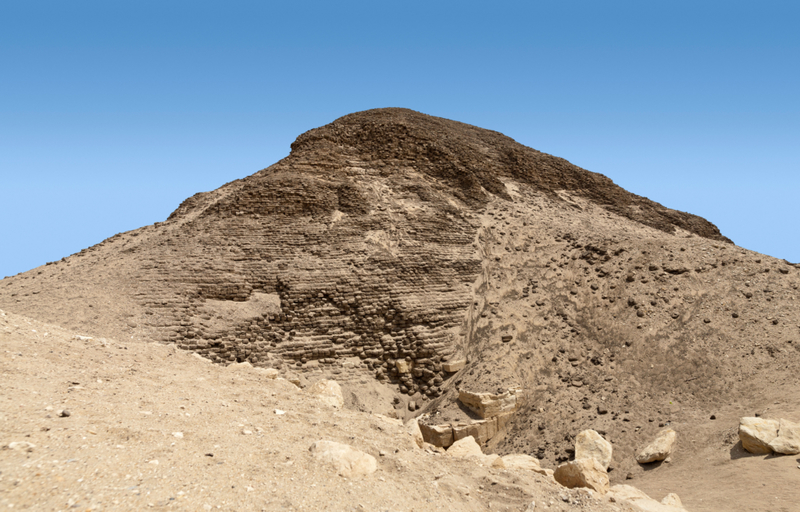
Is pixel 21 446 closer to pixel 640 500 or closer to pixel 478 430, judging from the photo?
pixel 640 500

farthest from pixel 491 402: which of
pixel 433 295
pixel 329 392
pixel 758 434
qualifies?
pixel 758 434

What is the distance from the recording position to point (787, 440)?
305 inches

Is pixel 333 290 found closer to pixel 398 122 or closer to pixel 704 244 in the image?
pixel 398 122

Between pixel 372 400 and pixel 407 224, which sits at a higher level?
pixel 407 224

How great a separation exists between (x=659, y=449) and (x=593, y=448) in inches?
49.3

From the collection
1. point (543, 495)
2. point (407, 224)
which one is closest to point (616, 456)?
point (543, 495)

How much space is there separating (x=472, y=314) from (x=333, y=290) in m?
4.55

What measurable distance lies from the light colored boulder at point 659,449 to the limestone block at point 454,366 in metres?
5.44

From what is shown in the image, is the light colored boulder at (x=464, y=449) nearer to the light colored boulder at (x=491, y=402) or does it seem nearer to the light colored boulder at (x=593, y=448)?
the light colored boulder at (x=593, y=448)

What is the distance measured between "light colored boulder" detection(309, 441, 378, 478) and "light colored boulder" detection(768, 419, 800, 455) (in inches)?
273

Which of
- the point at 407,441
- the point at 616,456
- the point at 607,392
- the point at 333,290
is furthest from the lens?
the point at 333,290

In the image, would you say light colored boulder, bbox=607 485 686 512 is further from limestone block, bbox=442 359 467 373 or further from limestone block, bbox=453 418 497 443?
limestone block, bbox=442 359 467 373

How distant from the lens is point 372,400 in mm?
13594

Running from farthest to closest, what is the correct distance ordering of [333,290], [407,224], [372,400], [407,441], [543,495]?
[407,224]
[333,290]
[372,400]
[407,441]
[543,495]
